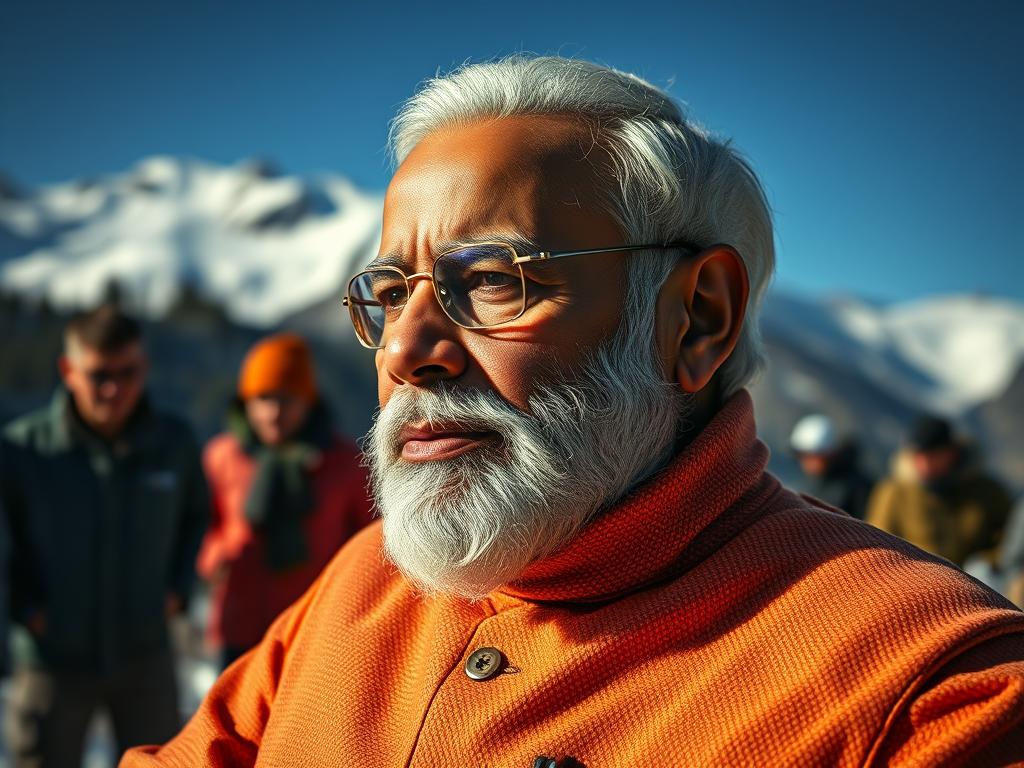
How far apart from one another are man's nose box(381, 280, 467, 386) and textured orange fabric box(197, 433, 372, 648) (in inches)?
118

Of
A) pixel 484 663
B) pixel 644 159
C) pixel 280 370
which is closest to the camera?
pixel 484 663

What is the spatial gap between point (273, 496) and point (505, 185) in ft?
10.6

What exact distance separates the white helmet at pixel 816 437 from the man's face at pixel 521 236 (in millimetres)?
5169

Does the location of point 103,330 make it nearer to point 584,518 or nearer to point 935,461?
point 584,518

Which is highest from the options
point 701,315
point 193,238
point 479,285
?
point 479,285

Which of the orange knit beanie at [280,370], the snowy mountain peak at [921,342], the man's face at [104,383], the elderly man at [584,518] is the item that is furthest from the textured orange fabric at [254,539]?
the snowy mountain peak at [921,342]

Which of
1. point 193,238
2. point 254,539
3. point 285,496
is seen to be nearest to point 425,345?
point 285,496

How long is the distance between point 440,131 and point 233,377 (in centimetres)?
1603

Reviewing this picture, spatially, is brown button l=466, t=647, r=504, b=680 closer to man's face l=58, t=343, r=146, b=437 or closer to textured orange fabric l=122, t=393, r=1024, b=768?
textured orange fabric l=122, t=393, r=1024, b=768

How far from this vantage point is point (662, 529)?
1.30 metres

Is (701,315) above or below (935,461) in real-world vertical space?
above

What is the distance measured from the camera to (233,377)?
1673 cm

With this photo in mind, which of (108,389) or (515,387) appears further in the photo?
(108,389)

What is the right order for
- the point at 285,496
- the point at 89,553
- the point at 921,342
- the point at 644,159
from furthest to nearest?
the point at 921,342 < the point at 285,496 < the point at 89,553 < the point at 644,159
